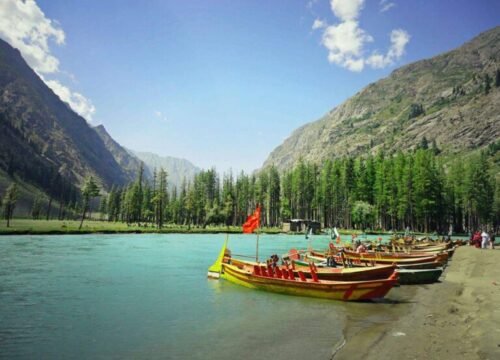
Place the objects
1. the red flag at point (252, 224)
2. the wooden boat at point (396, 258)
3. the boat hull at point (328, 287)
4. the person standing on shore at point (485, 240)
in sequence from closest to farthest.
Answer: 1. the boat hull at point (328, 287)
2. the red flag at point (252, 224)
3. the wooden boat at point (396, 258)
4. the person standing on shore at point (485, 240)

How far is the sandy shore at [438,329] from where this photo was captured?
10766 millimetres

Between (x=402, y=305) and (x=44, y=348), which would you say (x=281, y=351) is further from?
(x=402, y=305)

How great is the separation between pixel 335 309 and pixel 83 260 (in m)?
26.7

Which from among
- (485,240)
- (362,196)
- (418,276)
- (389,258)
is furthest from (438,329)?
(362,196)

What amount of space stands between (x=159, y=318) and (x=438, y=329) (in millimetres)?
11817

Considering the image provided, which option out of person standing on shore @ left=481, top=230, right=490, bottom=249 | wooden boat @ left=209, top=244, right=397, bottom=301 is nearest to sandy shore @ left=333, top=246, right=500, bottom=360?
wooden boat @ left=209, top=244, right=397, bottom=301

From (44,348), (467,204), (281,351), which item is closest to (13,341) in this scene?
(44,348)

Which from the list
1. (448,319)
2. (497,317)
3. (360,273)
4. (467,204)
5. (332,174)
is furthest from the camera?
(332,174)

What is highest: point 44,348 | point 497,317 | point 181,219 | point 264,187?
point 264,187

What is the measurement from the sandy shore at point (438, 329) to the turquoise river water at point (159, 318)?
786 mm

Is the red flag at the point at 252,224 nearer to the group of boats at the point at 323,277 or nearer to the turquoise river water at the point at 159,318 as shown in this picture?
the group of boats at the point at 323,277

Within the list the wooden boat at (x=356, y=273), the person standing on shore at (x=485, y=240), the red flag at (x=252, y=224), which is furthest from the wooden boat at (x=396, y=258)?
the person standing on shore at (x=485, y=240)

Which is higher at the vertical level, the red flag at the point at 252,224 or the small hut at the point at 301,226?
the small hut at the point at 301,226

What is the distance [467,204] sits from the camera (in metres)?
91.6
